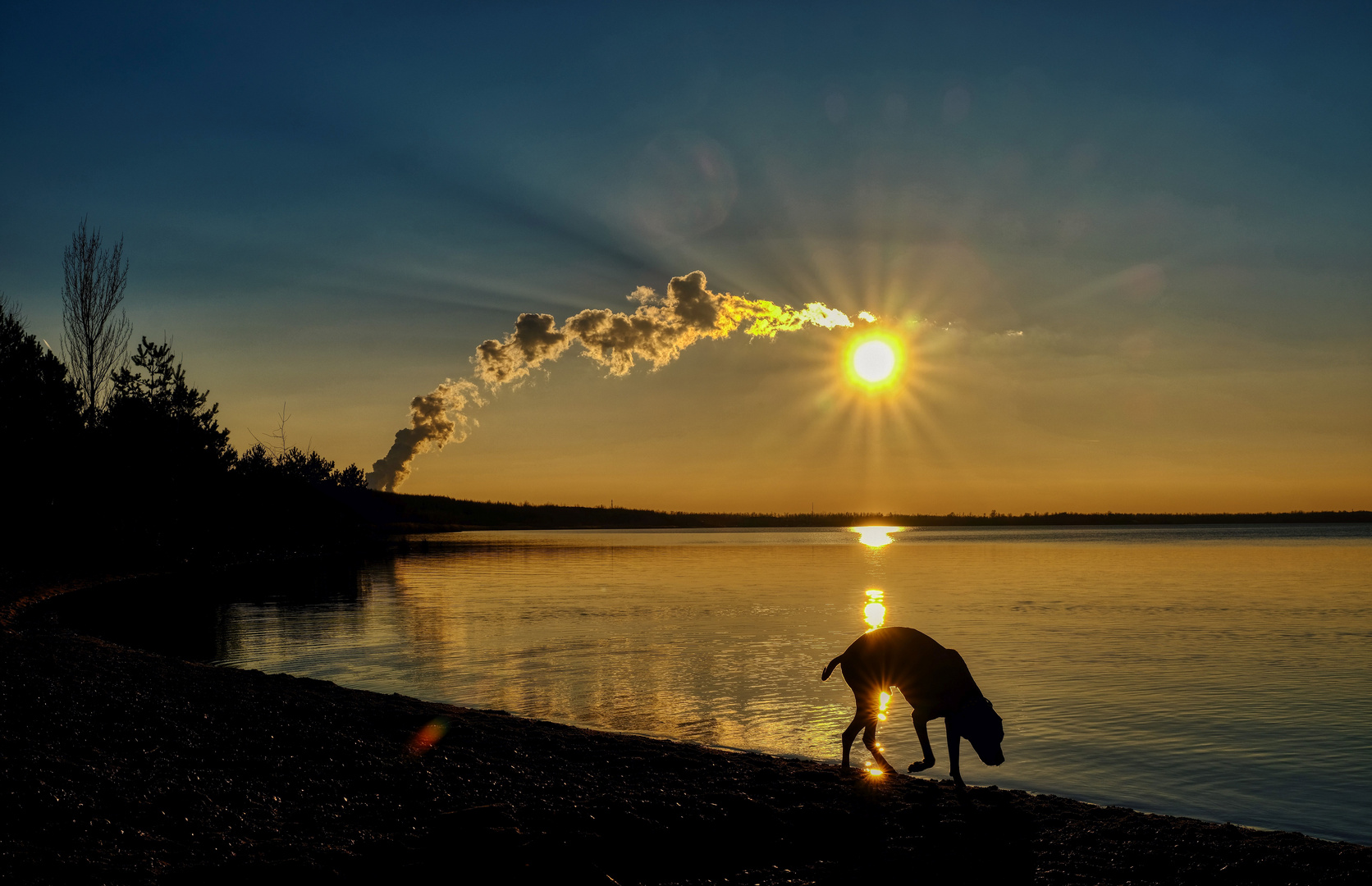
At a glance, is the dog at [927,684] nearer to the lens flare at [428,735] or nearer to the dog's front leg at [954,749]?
the dog's front leg at [954,749]

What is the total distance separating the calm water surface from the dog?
96.8 inches

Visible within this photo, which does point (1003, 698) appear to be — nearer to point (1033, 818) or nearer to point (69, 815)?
point (1033, 818)

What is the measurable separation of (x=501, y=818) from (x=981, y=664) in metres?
19.4

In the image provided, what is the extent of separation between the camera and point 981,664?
24.6 m

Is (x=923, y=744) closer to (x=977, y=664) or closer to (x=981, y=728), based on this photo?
(x=981, y=728)

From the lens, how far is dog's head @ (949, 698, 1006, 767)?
10859 millimetres

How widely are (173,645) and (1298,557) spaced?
9019cm

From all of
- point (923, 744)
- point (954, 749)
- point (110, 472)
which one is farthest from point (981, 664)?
point (110, 472)

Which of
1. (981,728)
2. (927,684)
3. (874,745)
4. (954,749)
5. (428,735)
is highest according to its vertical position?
(927,684)

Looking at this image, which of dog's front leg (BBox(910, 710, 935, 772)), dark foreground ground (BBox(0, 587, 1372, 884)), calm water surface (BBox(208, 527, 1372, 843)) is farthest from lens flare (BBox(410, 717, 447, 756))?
dog's front leg (BBox(910, 710, 935, 772))

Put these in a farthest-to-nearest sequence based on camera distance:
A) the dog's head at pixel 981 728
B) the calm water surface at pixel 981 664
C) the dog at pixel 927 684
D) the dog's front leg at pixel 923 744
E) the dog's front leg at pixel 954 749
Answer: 1. the calm water surface at pixel 981 664
2. the dog's front leg at pixel 923 744
3. the dog's front leg at pixel 954 749
4. the dog at pixel 927 684
5. the dog's head at pixel 981 728

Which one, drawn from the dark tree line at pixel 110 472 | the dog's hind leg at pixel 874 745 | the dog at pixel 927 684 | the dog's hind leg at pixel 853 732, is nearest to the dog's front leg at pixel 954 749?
the dog at pixel 927 684

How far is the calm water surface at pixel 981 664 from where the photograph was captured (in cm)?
1403

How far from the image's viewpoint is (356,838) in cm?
846
